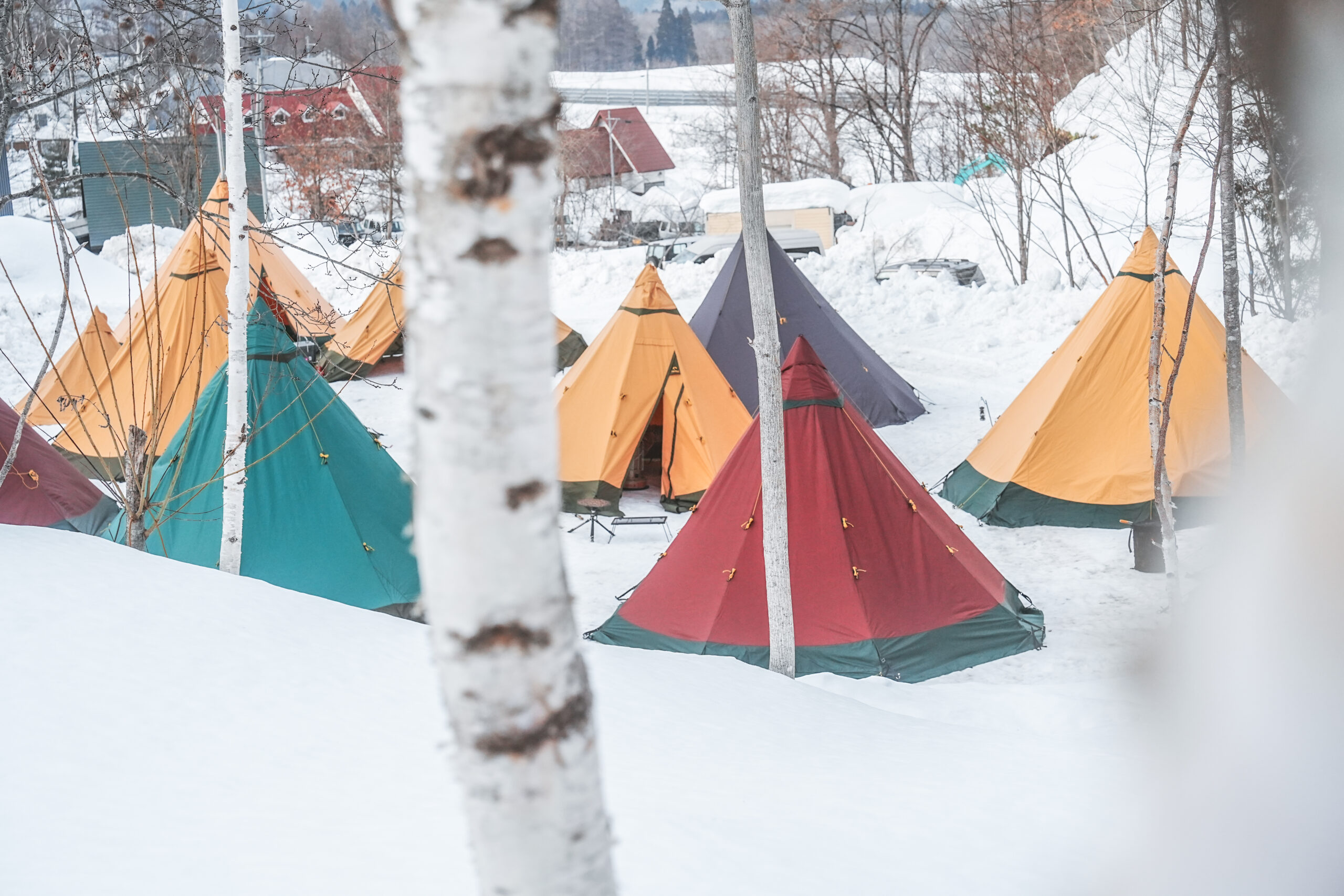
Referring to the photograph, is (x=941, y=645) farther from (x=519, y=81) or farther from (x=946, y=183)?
(x=946, y=183)

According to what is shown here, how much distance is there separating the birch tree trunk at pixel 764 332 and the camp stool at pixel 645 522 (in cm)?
306

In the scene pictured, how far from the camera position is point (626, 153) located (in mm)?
45281

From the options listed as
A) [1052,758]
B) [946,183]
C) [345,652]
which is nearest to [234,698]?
[345,652]

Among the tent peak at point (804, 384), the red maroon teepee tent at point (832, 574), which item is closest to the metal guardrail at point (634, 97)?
the tent peak at point (804, 384)

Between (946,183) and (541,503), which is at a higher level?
(946,183)

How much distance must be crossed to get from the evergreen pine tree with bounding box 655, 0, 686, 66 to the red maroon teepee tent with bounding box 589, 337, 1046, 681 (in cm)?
12756

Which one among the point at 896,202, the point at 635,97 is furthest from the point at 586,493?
the point at 635,97

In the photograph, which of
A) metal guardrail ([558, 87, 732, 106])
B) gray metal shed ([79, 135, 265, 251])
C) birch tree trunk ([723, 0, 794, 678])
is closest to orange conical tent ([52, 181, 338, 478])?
birch tree trunk ([723, 0, 794, 678])

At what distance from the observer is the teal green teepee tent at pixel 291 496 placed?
728 cm

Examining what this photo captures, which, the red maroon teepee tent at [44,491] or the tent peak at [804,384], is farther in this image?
the red maroon teepee tent at [44,491]

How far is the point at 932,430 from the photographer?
11797 mm

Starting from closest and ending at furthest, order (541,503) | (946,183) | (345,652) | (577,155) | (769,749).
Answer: (541,503) < (769,749) < (345,652) < (946,183) < (577,155)

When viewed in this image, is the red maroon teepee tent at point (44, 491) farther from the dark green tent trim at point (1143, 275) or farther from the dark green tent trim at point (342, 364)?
the dark green tent trim at point (1143, 275)

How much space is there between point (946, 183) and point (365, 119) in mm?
16884
